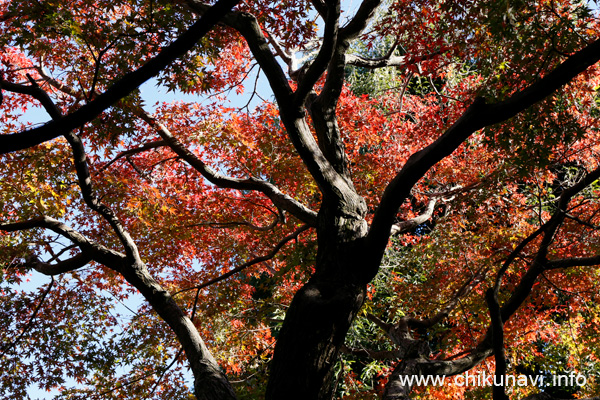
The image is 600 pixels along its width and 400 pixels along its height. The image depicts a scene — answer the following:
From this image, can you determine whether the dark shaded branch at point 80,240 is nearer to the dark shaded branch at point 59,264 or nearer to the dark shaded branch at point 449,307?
the dark shaded branch at point 59,264

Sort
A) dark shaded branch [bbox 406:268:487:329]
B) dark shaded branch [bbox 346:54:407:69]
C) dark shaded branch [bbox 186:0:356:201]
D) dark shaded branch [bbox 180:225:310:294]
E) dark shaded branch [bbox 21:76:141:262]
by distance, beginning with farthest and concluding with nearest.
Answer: dark shaded branch [bbox 406:268:487:329] → dark shaded branch [bbox 346:54:407:69] → dark shaded branch [bbox 180:225:310:294] → dark shaded branch [bbox 21:76:141:262] → dark shaded branch [bbox 186:0:356:201]

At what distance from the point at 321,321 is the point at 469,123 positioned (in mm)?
1929

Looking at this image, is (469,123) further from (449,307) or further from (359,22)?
(449,307)

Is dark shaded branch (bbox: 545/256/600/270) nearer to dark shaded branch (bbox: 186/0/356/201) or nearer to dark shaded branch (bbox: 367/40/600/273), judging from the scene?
dark shaded branch (bbox: 367/40/600/273)

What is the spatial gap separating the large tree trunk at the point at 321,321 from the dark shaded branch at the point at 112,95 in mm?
2402

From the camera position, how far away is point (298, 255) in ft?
19.0

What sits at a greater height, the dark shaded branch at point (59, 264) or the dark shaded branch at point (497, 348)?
the dark shaded branch at point (59, 264)

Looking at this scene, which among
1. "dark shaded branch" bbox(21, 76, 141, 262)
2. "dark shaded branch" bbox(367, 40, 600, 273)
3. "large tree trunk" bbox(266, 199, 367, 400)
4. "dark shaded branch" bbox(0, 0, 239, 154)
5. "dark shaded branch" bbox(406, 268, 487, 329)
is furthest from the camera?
"dark shaded branch" bbox(406, 268, 487, 329)

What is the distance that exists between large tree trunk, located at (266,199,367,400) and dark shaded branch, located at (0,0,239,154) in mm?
2402

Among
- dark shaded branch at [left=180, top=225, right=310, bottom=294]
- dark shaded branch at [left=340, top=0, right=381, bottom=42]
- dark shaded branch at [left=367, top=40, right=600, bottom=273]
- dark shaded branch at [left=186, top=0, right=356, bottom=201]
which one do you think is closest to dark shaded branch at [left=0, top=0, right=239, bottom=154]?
dark shaded branch at [left=367, top=40, right=600, bottom=273]

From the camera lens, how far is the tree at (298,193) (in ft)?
12.9

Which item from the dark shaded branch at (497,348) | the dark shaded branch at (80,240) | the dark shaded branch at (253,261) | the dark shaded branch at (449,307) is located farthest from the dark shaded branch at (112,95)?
the dark shaded branch at (449,307)

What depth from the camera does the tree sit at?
392 centimetres

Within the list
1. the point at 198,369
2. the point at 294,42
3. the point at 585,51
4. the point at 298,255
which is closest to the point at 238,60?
the point at 294,42
